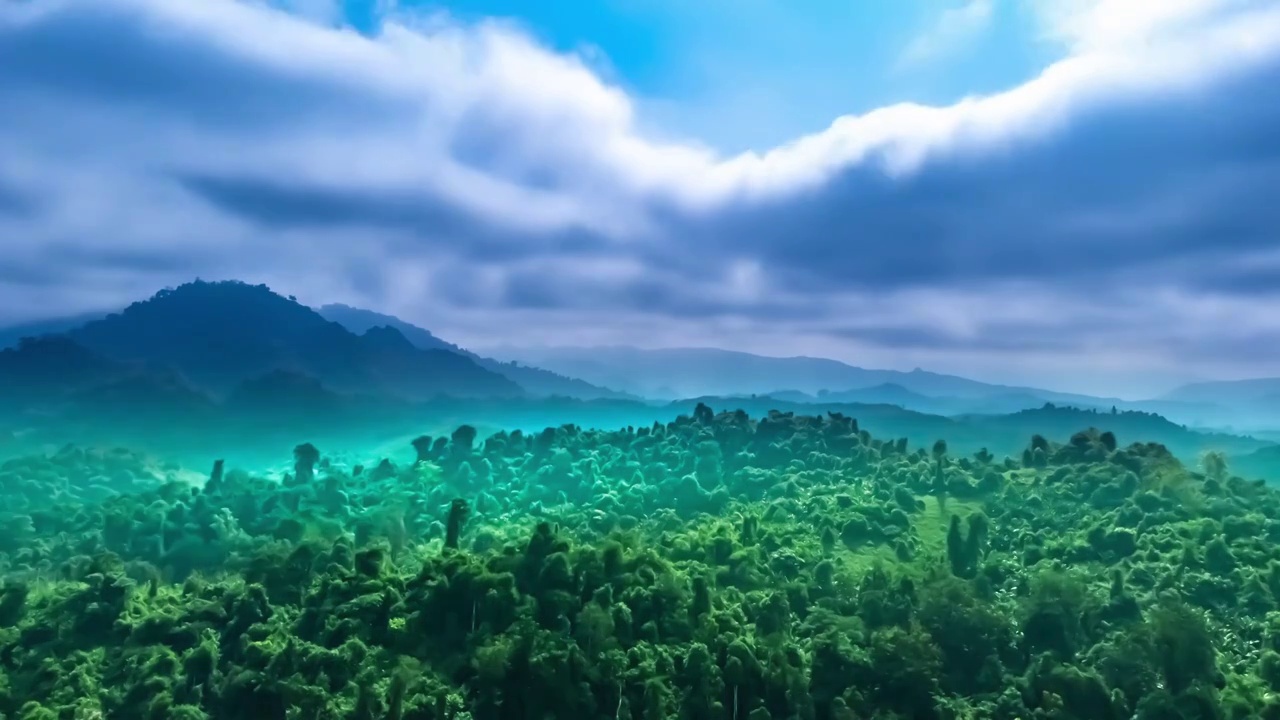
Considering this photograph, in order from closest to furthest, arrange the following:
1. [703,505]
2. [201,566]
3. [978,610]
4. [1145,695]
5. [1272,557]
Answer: [1145,695]
[978,610]
[1272,557]
[201,566]
[703,505]

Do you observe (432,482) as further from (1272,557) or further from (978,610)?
(1272,557)

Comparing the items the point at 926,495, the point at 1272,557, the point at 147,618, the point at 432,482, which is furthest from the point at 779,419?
the point at 147,618

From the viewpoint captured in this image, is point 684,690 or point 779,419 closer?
point 684,690

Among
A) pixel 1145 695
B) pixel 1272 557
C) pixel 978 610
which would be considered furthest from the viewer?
pixel 1272 557

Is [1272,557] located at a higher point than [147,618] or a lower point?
higher

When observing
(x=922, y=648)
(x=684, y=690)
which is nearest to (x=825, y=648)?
(x=922, y=648)

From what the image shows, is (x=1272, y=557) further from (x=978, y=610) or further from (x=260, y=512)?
(x=260, y=512)

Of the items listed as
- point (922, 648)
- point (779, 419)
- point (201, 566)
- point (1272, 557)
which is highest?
point (779, 419)
